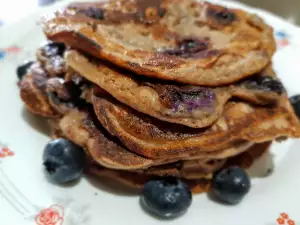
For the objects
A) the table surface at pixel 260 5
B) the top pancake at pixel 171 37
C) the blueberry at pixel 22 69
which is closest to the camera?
the top pancake at pixel 171 37

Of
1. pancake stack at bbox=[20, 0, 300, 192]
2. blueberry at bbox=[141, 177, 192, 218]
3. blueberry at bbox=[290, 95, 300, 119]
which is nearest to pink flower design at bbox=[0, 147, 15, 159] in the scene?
pancake stack at bbox=[20, 0, 300, 192]

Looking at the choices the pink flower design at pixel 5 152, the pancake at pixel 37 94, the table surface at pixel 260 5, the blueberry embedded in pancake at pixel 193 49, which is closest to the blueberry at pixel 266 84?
the blueberry embedded in pancake at pixel 193 49

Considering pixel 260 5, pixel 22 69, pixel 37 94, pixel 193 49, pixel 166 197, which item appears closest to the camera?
pixel 166 197

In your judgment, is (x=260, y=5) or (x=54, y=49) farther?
(x=260, y=5)

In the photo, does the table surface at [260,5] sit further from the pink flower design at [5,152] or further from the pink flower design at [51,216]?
the pink flower design at [51,216]

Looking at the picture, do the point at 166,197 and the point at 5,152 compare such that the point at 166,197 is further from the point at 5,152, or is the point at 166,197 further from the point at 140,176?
the point at 5,152

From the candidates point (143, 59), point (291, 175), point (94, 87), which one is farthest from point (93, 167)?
point (291, 175)

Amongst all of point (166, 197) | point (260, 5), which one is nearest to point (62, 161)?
point (166, 197)
